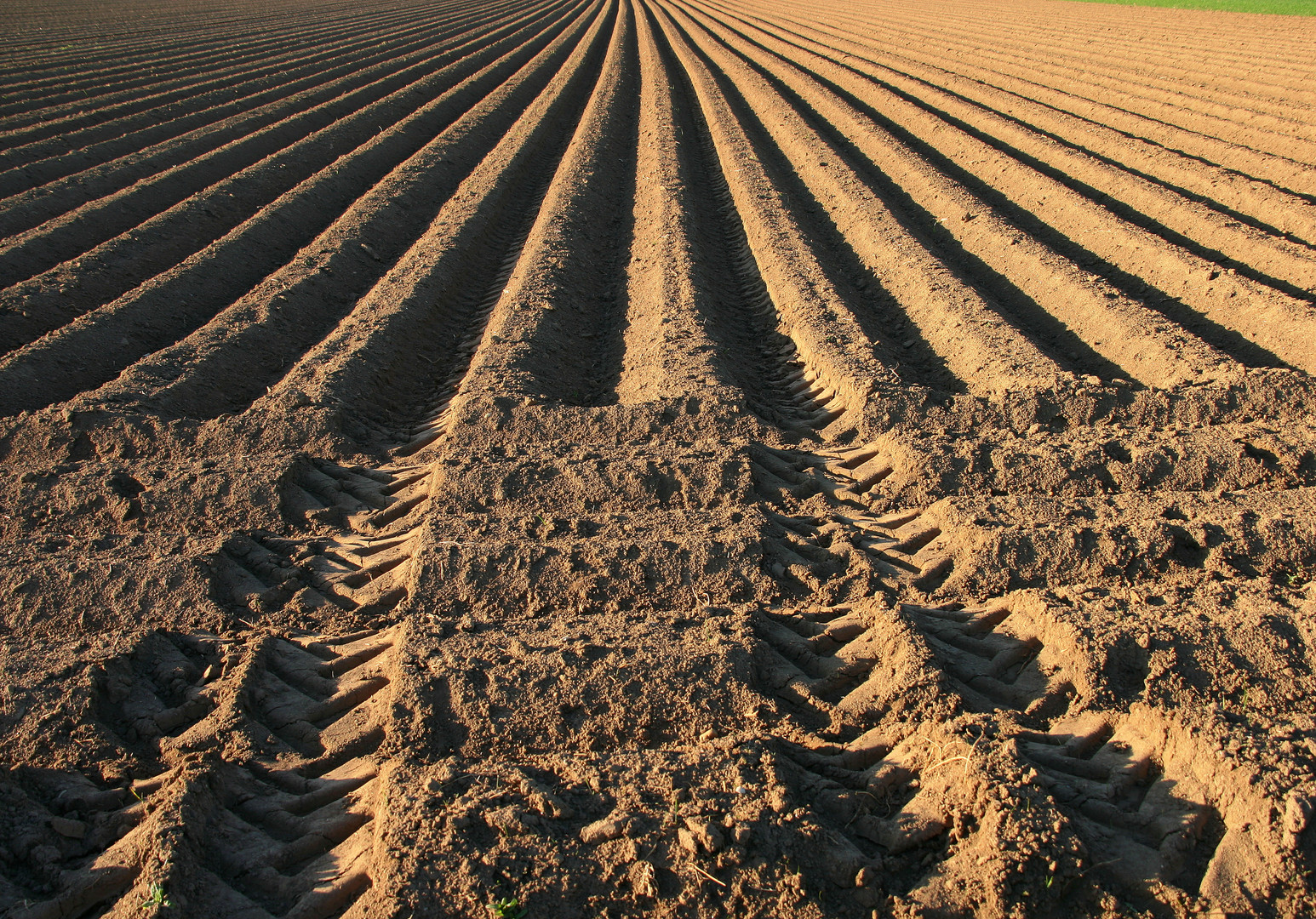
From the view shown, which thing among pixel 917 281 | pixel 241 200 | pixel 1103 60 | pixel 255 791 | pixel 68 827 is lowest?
pixel 255 791

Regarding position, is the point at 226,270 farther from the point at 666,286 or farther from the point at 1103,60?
the point at 1103,60

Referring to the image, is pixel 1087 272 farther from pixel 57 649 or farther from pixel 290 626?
pixel 57 649

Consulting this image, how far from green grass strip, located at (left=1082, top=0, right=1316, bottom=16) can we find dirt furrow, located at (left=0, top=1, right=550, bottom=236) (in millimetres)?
24326

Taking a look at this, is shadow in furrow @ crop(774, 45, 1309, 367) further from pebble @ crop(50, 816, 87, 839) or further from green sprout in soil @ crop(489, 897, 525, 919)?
pebble @ crop(50, 816, 87, 839)

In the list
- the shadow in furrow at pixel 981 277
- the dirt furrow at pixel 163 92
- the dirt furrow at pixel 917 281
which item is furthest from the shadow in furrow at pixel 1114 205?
the dirt furrow at pixel 163 92

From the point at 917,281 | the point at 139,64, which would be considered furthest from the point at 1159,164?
the point at 139,64

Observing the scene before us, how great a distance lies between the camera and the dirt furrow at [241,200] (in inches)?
238

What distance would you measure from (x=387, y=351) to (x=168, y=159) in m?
7.03

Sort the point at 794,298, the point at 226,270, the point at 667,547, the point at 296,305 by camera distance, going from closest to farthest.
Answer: the point at 667,547, the point at 794,298, the point at 296,305, the point at 226,270

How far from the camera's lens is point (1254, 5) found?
73.3ft

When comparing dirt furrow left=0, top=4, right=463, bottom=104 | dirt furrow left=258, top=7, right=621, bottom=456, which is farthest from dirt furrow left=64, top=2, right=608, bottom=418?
dirt furrow left=0, top=4, right=463, bottom=104

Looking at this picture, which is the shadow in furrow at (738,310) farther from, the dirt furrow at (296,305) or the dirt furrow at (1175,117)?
the dirt furrow at (1175,117)

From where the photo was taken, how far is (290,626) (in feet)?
10.1

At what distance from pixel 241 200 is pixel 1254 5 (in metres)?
28.6
